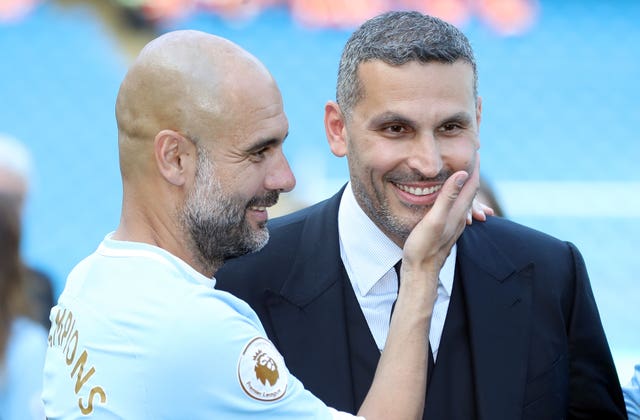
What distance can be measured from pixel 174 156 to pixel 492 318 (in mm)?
813

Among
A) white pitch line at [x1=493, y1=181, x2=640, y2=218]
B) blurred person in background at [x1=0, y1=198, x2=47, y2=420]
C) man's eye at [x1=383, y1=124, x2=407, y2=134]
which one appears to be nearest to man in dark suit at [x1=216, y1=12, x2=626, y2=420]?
man's eye at [x1=383, y1=124, x2=407, y2=134]

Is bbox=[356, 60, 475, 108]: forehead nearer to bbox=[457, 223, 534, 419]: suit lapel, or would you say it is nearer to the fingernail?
the fingernail

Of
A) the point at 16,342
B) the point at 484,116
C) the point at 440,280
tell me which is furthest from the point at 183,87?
the point at 484,116

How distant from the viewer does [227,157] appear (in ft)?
6.08

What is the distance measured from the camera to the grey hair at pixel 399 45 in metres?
2.14

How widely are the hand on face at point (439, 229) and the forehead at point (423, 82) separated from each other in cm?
17

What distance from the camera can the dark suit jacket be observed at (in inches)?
84.6

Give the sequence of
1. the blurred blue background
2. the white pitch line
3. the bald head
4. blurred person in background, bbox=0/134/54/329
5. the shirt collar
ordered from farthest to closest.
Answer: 1. the white pitch line
2. the blurred blue background
3. blurred person in background, bbox=0/134/54/329
4. the shirt collar
5. the bald head

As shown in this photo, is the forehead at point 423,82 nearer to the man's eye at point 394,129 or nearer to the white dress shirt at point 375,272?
the man's eye at point 394,129

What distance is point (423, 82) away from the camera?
2.13m

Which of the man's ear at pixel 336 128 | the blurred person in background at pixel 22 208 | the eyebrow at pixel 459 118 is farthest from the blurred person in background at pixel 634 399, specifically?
the blurred person in background at pixel 22 208

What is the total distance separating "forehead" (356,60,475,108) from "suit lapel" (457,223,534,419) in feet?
1.22

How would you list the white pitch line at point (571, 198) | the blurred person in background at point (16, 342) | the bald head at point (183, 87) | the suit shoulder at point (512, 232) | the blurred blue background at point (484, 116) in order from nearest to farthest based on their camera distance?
the bald head at point (183, 87), the suit shoulder at point (512, 232), the blurred person in background at point (16, 342), the blurred blue background at point (484, 116), the white pitch line at point (571, 198)

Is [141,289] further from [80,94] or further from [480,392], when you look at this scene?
[80,94]
